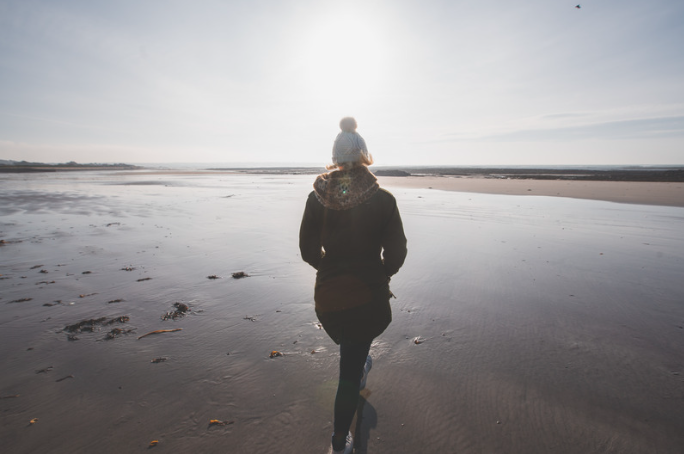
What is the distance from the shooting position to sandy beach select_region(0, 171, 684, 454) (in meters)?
2.53

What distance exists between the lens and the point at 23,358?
340cm

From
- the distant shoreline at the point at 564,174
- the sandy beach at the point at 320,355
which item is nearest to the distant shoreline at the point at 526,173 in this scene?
the distant shoreline at the point at 564,174

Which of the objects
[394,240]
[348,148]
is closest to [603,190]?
[394,240]

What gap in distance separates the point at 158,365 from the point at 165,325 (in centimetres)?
96

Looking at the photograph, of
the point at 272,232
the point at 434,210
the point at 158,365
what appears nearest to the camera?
the point at 158,365

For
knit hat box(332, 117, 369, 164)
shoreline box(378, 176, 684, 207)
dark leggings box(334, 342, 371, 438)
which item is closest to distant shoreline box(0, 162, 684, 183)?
shoreline box(378, 176, 684, 207)

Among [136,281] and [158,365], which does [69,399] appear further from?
[136,281]

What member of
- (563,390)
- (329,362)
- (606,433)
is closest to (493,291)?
(563,390)

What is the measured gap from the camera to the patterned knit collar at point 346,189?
2135 millimetres

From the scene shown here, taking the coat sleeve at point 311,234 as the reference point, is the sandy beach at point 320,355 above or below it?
below

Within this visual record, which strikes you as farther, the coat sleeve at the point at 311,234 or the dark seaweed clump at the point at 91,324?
the dark seaweed clump at the point at 91,324

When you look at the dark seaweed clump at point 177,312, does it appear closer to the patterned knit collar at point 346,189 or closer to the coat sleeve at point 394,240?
the patterned knit collar at point 346,189

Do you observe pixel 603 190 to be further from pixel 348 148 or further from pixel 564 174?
pixel 564 174

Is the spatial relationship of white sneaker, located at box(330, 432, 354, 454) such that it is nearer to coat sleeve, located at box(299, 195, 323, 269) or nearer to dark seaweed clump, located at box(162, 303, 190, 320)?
coat sleeve, located at box(299, 195, 323, 269)
